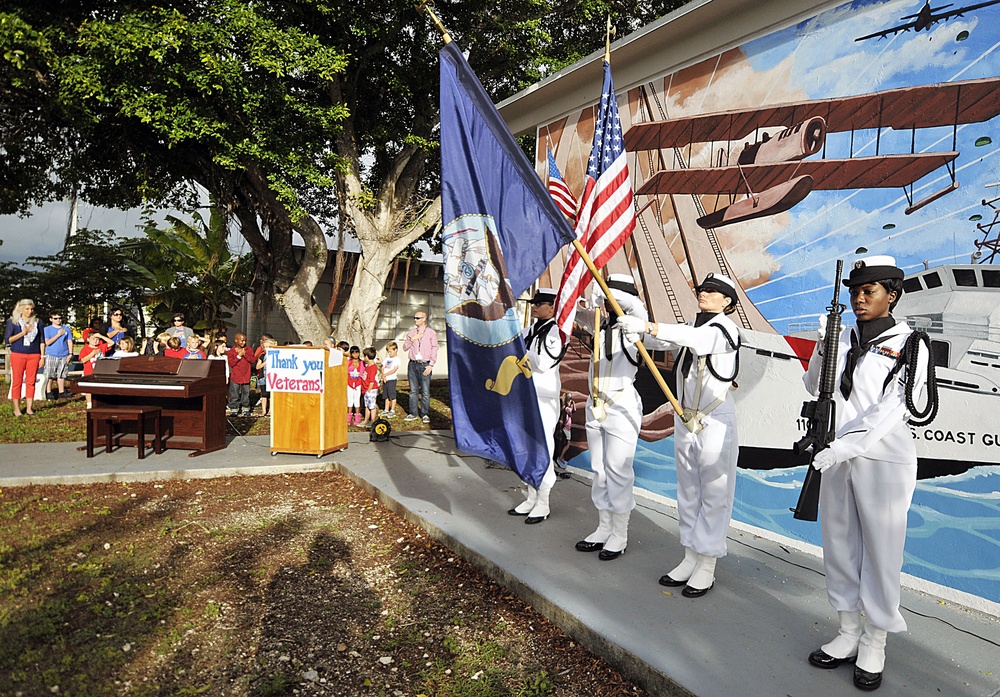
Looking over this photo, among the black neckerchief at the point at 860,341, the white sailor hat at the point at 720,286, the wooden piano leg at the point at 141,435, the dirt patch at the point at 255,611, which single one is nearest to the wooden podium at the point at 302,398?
the wooden piano leg at the point at 141,435

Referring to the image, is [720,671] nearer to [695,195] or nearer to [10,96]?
[695,195]

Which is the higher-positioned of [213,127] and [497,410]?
[213,127]

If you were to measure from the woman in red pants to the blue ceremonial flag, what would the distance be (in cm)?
937

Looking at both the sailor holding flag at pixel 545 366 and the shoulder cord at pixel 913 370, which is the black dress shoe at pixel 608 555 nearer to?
the sailor holding flag at pixel 545 366

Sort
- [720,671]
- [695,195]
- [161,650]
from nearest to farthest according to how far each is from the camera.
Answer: [720,671] → [161,650] → [695,195]

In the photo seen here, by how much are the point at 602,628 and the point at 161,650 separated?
2509 millimetres

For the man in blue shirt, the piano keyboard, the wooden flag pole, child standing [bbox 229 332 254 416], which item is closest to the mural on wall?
the wooden flag pole

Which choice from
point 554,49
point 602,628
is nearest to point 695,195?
point 602,628

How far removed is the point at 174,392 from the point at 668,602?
657 centimetres

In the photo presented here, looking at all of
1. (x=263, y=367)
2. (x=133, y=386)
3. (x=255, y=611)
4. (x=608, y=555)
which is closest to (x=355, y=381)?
(x=263, y=367)

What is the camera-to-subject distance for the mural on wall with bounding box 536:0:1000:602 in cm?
425

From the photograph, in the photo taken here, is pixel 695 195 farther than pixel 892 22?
Yes

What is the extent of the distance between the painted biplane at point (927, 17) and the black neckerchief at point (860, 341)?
8.18 feet

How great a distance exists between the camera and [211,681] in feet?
11.6
